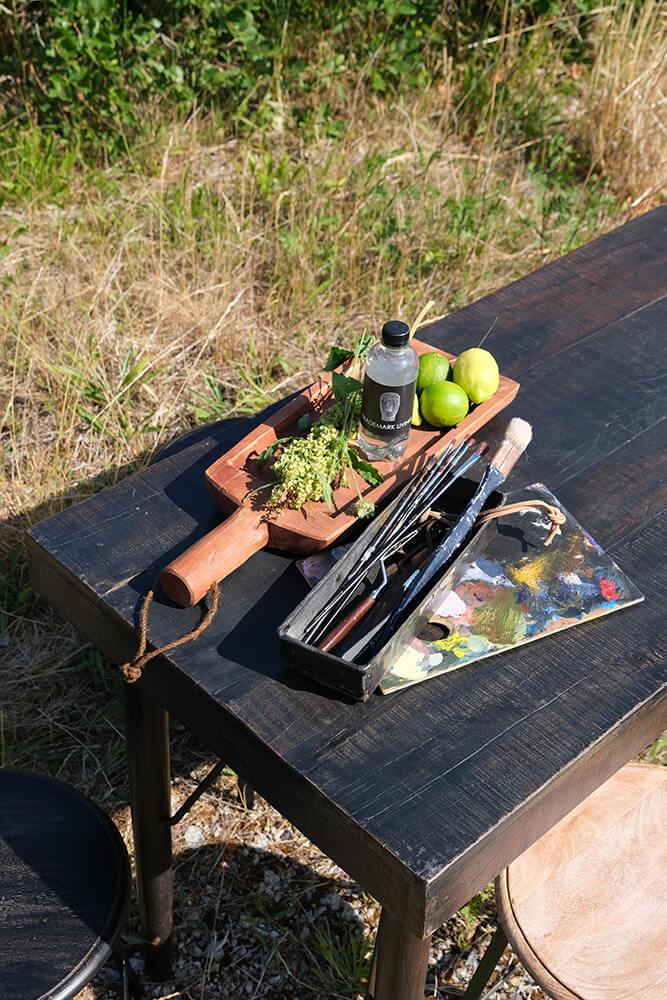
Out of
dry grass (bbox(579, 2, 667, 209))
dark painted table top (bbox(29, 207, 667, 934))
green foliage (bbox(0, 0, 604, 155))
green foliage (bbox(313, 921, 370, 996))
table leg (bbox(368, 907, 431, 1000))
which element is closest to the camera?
dark painted table top (bbox(29, 207, 667, 934))

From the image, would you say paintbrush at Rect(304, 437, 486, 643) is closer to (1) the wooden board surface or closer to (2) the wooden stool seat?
(1) the wooden board surface

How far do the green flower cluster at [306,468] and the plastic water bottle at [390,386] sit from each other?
0.08 metres

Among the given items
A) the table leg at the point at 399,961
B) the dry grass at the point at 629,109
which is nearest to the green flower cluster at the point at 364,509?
the table leg at the point at 399,961

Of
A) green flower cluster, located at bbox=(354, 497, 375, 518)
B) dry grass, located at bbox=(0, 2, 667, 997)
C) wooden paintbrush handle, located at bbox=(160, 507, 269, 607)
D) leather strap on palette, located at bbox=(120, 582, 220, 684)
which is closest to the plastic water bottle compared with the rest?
green flower cluster, located at bbox=(354, 497, 375, 518)

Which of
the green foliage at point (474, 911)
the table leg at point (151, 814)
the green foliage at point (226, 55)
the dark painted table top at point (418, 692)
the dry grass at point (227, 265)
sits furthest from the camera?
the green foliage at point (226, 55)

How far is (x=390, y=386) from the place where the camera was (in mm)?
1628

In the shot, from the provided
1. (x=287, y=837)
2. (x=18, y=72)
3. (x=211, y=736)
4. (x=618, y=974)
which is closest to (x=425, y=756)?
(x=211, y=736)

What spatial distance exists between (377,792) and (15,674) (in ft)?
5.28

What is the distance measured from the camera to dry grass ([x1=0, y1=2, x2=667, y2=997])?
8.46 feet

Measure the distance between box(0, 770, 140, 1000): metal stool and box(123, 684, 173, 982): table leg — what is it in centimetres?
12

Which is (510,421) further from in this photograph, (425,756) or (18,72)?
(18,72)

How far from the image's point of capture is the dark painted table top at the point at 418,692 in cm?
127

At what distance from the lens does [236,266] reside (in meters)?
3.54

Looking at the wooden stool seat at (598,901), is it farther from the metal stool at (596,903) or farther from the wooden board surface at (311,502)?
the wooden board surface at (311,502)
